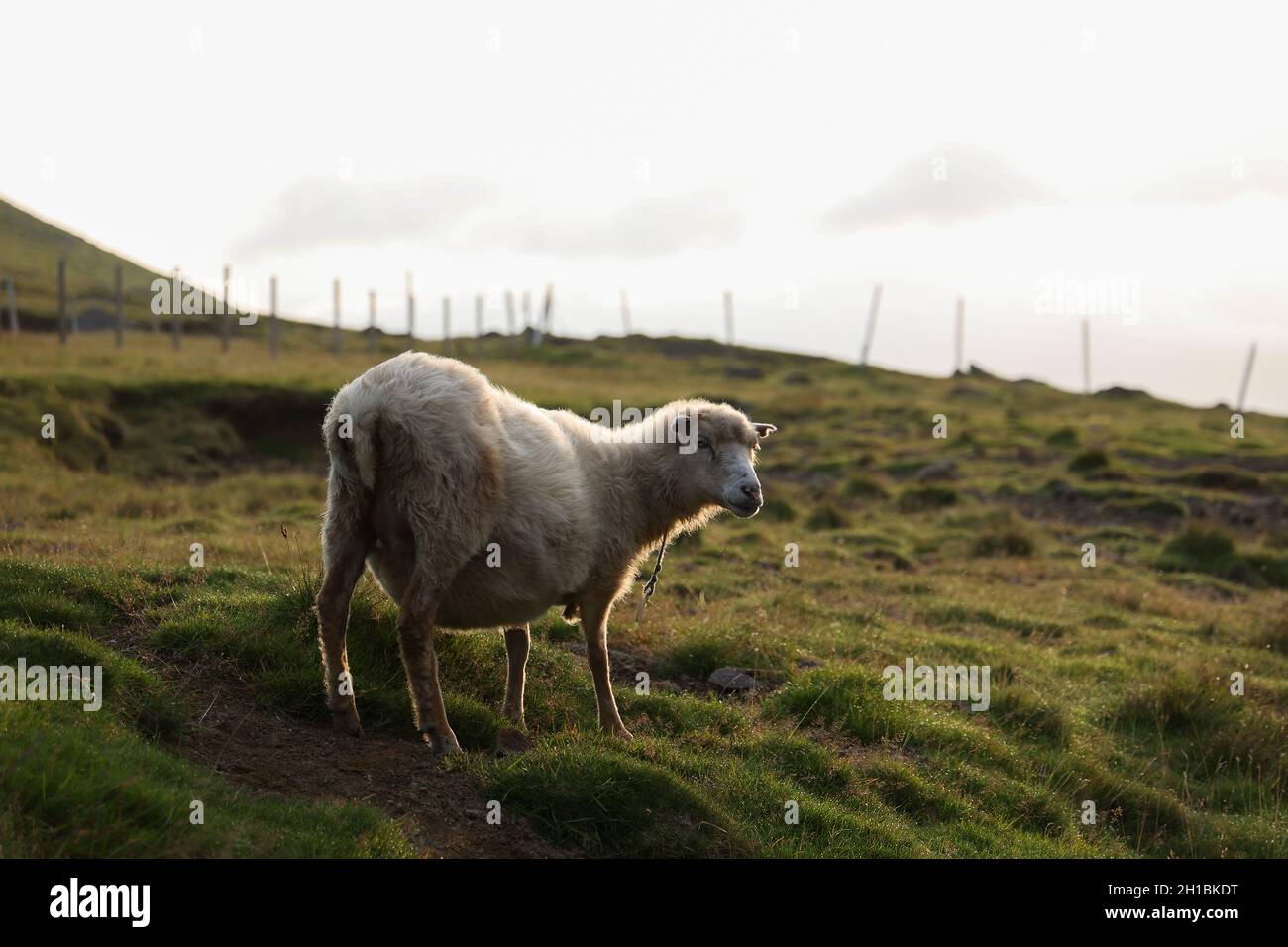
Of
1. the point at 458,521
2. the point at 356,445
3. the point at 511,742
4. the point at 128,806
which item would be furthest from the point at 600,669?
the point at 128,806

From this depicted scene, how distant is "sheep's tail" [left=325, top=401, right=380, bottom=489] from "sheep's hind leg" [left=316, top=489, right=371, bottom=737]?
0.62 feet

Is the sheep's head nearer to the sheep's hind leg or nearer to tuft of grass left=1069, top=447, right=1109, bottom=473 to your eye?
the sheep's hind leg

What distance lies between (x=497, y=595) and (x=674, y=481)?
1809 millimetres

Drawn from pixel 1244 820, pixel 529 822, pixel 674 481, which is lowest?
pixel 1244 820

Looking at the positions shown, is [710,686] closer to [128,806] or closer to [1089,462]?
[128,806]

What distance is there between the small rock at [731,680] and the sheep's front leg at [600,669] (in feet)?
5.28

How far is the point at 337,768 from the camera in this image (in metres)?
6.12

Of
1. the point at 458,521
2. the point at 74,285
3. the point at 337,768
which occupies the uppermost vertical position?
the point at 74,285

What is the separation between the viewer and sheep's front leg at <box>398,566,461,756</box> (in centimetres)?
646

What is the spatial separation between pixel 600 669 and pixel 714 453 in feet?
5.97

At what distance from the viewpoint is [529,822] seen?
19.3ft
